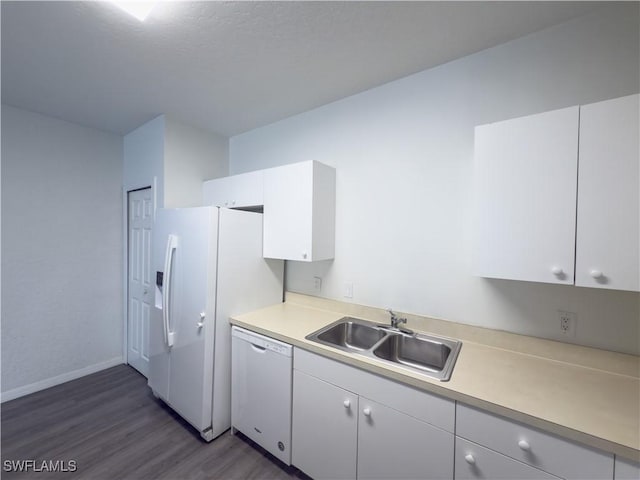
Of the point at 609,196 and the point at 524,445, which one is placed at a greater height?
the point at 609,196

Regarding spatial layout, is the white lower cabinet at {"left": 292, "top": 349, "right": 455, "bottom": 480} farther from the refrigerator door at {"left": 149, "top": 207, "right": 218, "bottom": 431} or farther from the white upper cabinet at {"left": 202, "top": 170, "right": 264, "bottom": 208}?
the white upper cabinet at {"left": 202, "top": 170, "right": 264, "bottom": 208}

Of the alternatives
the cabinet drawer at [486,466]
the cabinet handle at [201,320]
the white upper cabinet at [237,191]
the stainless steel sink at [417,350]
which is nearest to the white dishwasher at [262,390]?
the cabinet handle at [201,320]

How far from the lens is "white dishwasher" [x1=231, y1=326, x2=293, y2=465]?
1.62 metres

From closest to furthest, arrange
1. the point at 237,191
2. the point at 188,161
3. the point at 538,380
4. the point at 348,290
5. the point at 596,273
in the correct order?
the point at 596,273 → the point at 538,380 → the point at 348,290 → the point at 237,191 → the point at 188,161

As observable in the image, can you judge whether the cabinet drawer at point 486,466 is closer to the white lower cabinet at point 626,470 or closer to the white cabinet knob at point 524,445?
the white cabinet knob at point 524,445

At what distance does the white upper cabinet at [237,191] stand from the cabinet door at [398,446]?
1.66 metres

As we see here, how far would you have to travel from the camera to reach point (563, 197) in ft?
3.69

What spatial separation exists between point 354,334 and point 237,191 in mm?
1543

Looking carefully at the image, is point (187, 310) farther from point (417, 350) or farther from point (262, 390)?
point (417, 350)

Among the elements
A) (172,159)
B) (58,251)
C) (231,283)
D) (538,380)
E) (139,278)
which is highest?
(172,159)

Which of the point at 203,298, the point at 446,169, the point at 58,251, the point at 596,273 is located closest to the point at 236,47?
the point at 446,169

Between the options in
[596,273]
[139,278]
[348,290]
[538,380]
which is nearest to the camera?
[596,273]

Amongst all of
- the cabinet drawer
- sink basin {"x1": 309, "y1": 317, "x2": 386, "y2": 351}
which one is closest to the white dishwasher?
sink basin {"x1": 309, "y1": 317, "x2": 386, "y2": 351}

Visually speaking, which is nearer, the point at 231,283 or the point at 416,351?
the point at 416,351
